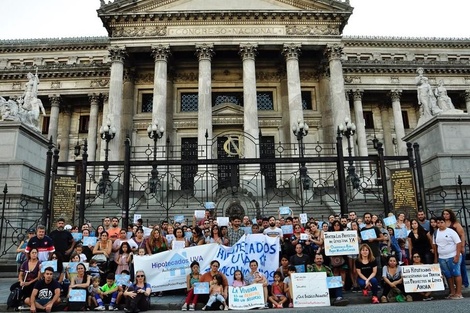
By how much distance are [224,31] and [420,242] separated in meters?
26.9

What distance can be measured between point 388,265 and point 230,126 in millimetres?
26307

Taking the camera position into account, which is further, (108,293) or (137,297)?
(108,293)

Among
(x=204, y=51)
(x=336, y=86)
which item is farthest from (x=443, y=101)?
(x=204, y=51)

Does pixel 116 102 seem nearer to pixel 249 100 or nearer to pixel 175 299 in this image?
pixel 249 100

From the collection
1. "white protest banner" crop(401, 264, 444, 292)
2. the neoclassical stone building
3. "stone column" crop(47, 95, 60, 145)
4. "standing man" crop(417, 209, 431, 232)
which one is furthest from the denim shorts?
"stone column" crop(47, 95, 60, 145)

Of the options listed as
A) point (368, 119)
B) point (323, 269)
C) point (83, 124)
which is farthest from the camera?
point (368, 119)

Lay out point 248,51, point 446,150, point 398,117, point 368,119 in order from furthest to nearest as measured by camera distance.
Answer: point 368,119
point 398,117
point 248,51
point 446,150

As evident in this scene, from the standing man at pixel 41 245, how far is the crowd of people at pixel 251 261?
22 mm

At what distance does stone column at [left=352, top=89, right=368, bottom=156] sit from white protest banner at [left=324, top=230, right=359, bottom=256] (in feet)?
90.6

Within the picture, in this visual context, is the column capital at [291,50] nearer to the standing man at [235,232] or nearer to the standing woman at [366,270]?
the standing man at [235,232]

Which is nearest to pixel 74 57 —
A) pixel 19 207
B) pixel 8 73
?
pixel 8 73

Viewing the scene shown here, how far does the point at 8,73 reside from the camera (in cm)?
3994

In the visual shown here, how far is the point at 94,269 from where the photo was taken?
8.95 m

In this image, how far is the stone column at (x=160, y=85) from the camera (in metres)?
29.9
